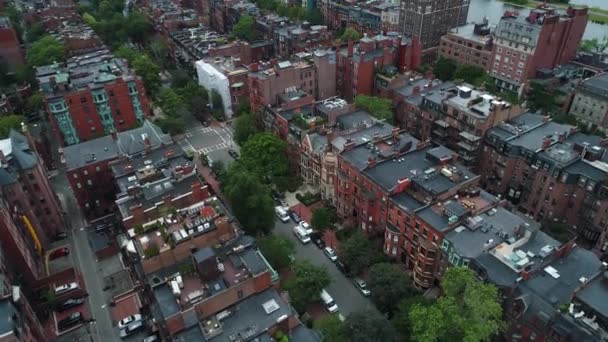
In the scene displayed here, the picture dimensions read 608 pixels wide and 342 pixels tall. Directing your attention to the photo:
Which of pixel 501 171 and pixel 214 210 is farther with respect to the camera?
pixel 501 171

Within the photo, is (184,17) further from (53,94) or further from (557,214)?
(557,214)

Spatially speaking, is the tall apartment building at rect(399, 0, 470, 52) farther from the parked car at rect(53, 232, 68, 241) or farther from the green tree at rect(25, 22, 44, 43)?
the green tree at rect(25, 22, 44, 43)

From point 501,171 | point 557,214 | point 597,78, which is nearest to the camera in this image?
point 557,214

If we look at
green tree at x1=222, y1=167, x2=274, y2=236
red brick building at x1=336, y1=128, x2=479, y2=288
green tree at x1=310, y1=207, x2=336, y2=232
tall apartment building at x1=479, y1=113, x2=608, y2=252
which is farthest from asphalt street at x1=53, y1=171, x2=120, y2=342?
tall apartment building at x1=479, y1=113, x2=608, y2=252

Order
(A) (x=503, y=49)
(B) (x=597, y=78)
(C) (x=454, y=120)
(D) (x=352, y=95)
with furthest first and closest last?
(A) (x=503, y=49), (D) (x=352, y=95), (B) (x=597, y=78), (C) (x=454, y=120)

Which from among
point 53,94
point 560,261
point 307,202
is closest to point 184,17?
point 53,94

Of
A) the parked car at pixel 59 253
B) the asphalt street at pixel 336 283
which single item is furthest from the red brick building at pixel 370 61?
the parked car at pixel 59 253
